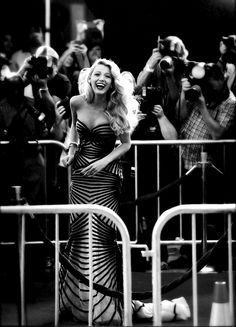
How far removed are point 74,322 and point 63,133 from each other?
230 cm

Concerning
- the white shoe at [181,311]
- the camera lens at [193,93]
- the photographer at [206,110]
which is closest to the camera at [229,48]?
the photographer at [206,110]

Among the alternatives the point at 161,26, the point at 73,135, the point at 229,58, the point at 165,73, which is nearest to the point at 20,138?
the point at 73,135

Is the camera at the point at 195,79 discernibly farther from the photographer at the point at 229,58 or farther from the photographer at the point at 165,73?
the photographer at the point at 229,58

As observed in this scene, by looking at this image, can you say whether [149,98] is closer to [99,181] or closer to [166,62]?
[166,62]

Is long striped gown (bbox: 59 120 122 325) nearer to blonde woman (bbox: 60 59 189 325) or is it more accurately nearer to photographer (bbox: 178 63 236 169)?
blonde woman (bbox: 60 59 189 325)

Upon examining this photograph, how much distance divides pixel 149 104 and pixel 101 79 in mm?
1507

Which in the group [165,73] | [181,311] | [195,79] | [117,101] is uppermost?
[165,73]

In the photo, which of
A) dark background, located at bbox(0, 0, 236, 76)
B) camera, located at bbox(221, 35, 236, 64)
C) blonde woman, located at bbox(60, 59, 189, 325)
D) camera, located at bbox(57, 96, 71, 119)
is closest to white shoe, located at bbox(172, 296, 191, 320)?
blonde woman, located at bbox(60, 59, 189, 325)

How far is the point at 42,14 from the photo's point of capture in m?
8.94

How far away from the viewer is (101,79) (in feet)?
19.0

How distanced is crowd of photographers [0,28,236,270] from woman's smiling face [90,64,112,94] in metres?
1.33

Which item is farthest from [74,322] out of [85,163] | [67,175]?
[67,175]

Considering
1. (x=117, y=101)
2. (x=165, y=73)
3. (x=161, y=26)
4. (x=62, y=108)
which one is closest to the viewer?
(x=117, y=101)

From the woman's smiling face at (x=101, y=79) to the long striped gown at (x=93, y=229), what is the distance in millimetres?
262
